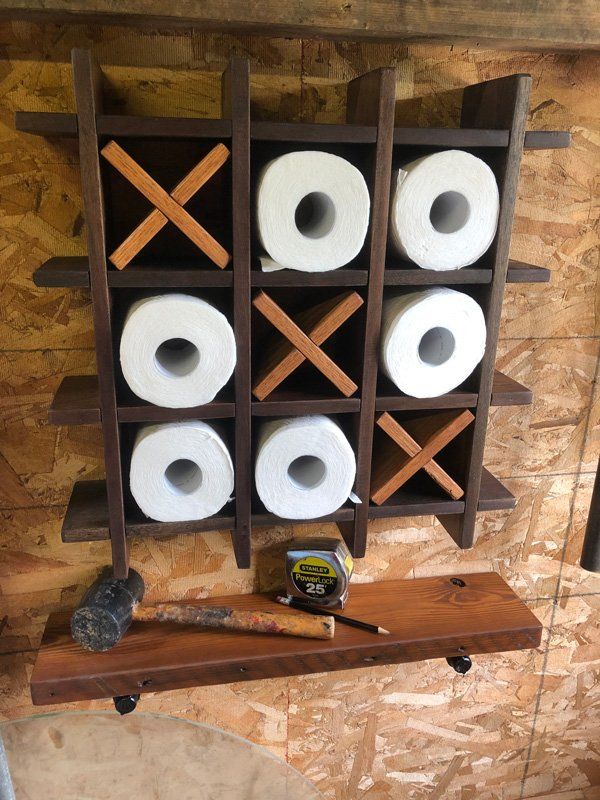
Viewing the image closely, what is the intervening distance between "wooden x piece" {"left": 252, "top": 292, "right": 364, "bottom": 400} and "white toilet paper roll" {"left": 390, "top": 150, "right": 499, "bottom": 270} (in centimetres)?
11

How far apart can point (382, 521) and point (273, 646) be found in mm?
324

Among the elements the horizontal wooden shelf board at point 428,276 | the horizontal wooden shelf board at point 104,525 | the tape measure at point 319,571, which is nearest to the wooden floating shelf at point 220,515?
the horizontal wooden shelf board at point 104,525

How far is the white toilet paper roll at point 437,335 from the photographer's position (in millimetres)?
944

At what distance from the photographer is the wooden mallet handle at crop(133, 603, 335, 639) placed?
1148mm

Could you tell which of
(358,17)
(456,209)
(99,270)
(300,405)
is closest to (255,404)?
(300,405)

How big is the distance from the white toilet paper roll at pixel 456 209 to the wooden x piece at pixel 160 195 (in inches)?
10.3

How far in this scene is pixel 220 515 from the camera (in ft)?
3.38

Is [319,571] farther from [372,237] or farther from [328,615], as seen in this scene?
[372,237]

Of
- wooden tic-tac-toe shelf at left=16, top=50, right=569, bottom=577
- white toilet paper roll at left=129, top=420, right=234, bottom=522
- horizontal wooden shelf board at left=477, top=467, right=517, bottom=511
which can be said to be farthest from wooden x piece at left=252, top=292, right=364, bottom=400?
horizontal wooden shelf board at left=477, top=467, right=517, bottom=511

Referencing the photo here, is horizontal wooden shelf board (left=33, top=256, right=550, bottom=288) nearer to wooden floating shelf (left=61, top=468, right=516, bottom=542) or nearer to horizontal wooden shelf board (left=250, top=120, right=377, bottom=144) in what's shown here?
horizontal wooden shelf board (left=250, top=120, right=377, bottom=144)

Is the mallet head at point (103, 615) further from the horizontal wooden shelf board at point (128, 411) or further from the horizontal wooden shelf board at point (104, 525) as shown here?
the horizontal wooden shelf board at point (128, 411)

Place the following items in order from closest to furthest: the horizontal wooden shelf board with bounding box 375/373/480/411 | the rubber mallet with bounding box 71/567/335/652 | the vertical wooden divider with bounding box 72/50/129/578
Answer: the vertical wooden divider with bounding box 72/50/129/578, the horizontal wooden shelf board with bounding box 375/373/480/411, the rubber mallet with bounding box 71/567/335/652

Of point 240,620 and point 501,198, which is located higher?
point 501,198

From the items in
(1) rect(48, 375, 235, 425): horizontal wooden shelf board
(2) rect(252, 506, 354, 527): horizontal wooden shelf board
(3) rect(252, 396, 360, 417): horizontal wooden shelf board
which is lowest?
(2) rect(252, 506, 354, 527): horizontal wooden shelf board
